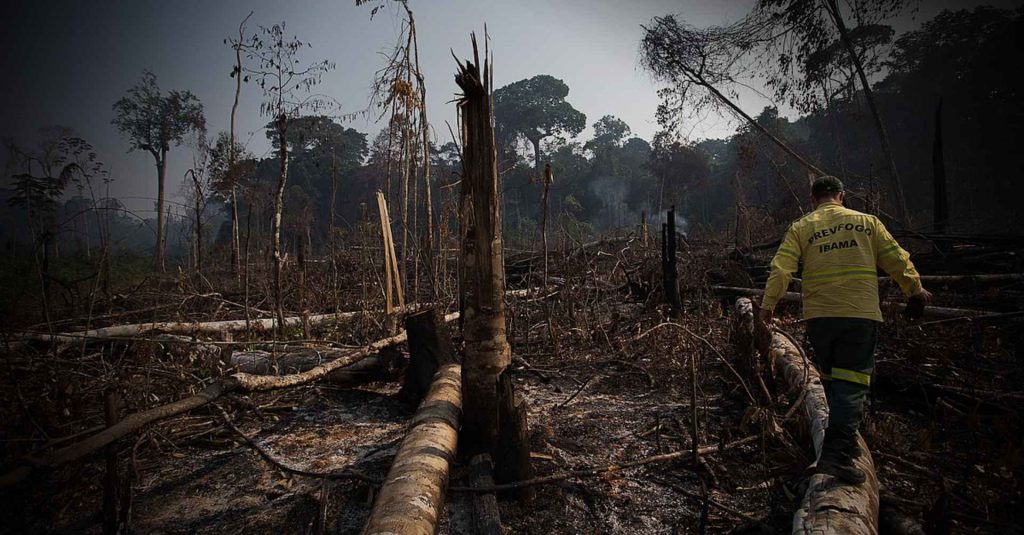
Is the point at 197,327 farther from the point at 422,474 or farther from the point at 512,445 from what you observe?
the point at 512,445

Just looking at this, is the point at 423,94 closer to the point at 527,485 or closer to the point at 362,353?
the point at 362,353

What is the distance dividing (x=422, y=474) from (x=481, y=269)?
123cm

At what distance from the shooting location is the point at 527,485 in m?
2.32

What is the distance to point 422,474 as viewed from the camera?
210 cm

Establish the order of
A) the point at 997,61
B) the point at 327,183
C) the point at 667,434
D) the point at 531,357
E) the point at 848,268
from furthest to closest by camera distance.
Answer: the point at 327,183 → the point at 997,61 → the point at 531,357 → the point at 667,434 → the point at 848,268

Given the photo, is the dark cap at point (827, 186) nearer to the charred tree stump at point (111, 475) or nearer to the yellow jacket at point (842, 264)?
the yellow jacket at point (842, 264)

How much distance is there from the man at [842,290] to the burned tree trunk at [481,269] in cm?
180

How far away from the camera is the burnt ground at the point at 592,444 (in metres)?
2.23

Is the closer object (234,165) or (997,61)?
(234,165)

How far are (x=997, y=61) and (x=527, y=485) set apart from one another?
32045 mm

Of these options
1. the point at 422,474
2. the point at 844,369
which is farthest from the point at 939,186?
the point at 422,474

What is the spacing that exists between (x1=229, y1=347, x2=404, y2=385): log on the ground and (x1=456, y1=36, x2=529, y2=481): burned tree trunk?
1.97 metres

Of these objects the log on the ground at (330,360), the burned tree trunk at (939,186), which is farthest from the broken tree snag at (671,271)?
the burned tree trunk at (939,186)

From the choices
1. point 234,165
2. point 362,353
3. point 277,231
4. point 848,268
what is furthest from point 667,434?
point 234,165
